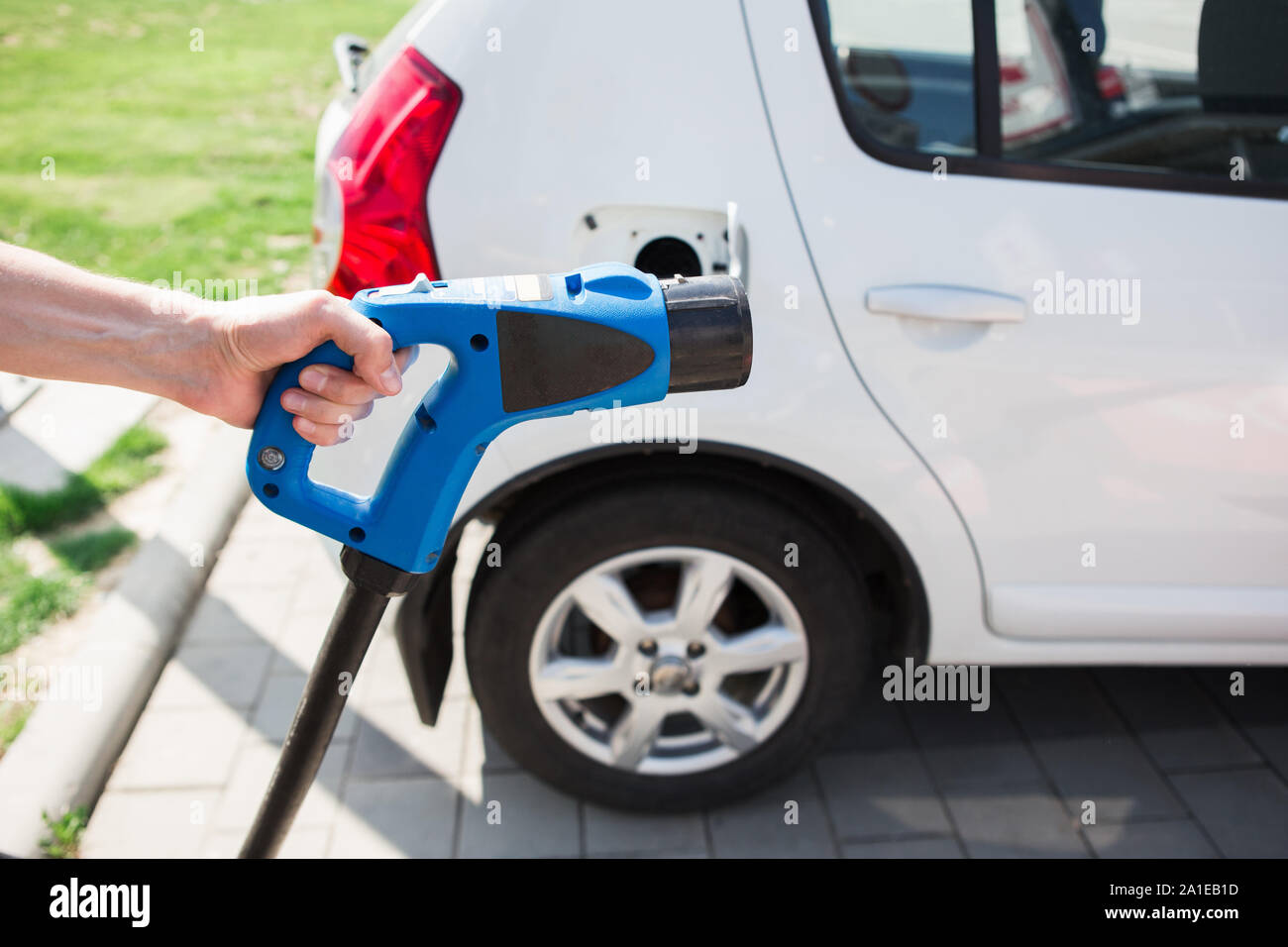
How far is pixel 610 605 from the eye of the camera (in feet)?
7.47

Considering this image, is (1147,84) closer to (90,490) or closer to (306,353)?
(306,353)

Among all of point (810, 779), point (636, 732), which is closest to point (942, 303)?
point (636, 732)

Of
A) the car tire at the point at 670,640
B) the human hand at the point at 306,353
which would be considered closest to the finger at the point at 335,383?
the human hand at the point at 306,353

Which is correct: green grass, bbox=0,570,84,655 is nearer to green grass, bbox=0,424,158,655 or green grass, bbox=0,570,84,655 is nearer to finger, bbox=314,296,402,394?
green grass, bbox=0,424,158,655

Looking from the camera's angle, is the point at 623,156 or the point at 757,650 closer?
the point at 623,156

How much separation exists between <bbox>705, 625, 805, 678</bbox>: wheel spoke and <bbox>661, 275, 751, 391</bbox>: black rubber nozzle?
127 centimetres

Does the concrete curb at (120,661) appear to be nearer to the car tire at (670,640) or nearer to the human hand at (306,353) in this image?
the car tire at (670,640)

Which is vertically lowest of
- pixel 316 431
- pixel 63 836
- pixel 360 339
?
pixel 63 836

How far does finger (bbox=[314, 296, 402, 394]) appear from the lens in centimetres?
112

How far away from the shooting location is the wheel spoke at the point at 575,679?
235cm

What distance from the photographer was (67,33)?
10641 millimetres

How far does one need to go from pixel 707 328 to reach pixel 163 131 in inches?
323
